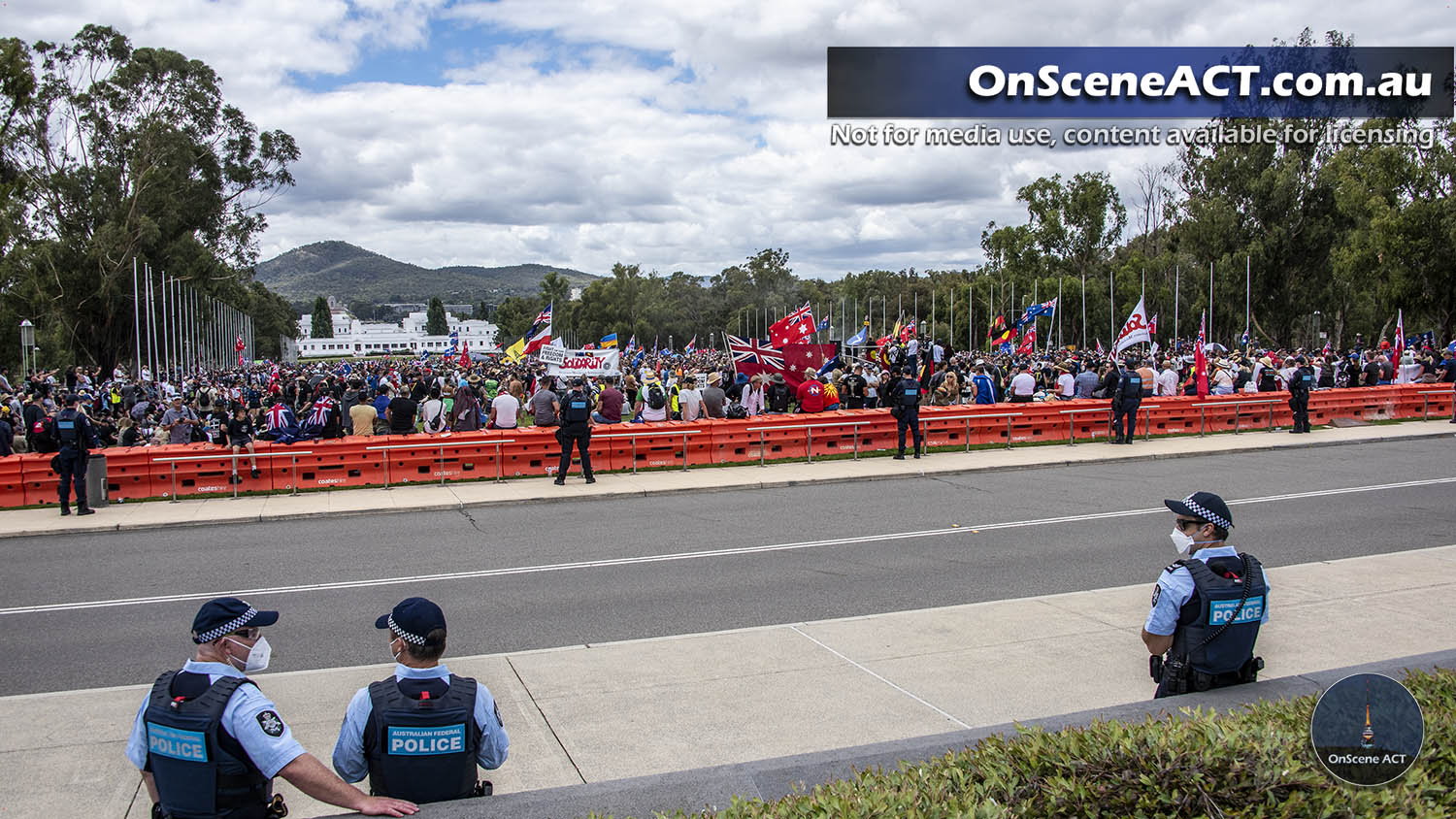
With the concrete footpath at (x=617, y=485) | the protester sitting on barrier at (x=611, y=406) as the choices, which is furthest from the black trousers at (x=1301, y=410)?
the protester sitting on barrier at (x=611, y=406)

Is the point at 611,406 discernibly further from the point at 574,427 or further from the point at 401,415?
the point at 401,415

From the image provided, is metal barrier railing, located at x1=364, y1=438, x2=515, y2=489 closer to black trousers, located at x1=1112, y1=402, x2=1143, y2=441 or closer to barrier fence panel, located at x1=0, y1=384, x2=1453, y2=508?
barrier fence panel, located at x1=0, y1=384, x2=1453, y2=508

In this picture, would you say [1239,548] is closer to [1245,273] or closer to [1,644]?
[1,644]

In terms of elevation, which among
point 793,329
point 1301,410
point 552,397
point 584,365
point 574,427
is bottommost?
point 1301,410

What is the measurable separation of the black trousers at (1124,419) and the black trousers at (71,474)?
19.1 m

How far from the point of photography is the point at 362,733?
159 inches

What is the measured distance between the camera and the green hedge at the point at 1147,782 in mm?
3619

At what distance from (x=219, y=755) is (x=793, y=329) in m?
18.9

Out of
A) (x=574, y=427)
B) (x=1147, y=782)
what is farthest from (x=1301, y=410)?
(x=1147, y=782)

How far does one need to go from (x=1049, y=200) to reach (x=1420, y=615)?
83.4 meters

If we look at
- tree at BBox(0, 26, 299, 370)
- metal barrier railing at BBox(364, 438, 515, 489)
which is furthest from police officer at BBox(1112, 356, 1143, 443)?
tree at BBox(0, 26, 299, 370)

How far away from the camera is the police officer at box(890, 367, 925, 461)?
1952cm

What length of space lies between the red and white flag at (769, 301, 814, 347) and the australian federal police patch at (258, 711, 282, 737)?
18.4m

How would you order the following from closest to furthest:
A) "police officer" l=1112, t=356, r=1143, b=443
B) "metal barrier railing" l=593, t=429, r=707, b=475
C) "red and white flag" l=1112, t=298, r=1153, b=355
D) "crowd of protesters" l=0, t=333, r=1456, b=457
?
1. "crowd of protesters" l=0, t=333, r=1456, b=457
2. "metal barrier railing" l=593, t=429, r=707, b=475
3. "police officer" l=1112, t=356, r=1143, b=443
4. "red and white flag" l=1112, t=298, r=1153, b=355
